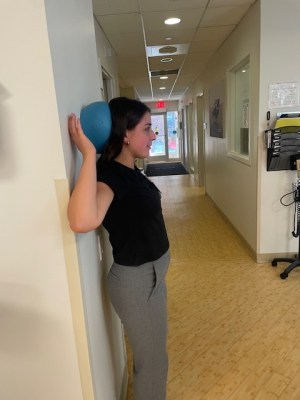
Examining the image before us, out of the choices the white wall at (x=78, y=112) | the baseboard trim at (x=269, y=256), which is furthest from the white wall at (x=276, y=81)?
the white wall at (x=78, y=112)

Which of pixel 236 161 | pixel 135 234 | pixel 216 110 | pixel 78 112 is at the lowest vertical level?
pixel 236 161

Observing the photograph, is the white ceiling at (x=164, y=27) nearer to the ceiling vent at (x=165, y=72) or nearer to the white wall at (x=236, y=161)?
the white wall at (x=236, y=161)

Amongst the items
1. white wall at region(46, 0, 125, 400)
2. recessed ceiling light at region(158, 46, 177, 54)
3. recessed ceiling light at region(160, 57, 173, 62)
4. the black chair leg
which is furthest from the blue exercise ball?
recessed ceiling light at region(160, 57, 173, 62)

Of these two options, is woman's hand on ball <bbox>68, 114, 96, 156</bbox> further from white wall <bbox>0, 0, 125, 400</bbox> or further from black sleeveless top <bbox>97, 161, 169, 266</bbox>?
black sleeveless top <bbox>97, 161, 169, 266</bbox>

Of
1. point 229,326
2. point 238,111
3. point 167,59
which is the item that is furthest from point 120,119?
point 167,59

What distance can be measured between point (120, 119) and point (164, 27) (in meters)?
2.88

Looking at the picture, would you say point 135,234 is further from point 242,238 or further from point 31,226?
point 242,238

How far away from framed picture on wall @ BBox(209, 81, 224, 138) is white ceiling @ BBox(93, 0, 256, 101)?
0.58 metres

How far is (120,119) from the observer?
1.25 meters

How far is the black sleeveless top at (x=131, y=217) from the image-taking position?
3.93 ft

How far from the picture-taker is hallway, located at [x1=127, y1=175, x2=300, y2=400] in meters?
1.86

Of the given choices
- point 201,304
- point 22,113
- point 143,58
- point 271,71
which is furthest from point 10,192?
point 143,58

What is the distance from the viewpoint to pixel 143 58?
16.6 ft

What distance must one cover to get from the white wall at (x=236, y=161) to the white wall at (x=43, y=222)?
243 centimetres
